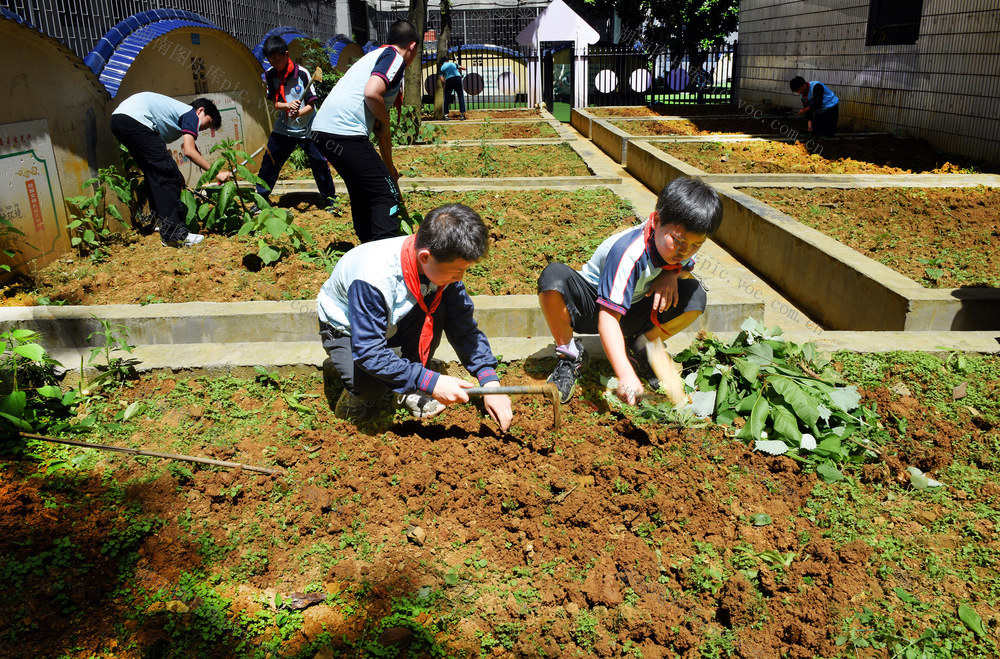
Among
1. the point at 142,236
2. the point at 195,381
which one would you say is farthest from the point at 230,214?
the point at 195,381

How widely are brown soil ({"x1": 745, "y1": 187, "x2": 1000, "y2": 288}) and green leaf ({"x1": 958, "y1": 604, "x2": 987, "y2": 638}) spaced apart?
10.4 ft

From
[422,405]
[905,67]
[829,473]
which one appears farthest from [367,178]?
[905,67]

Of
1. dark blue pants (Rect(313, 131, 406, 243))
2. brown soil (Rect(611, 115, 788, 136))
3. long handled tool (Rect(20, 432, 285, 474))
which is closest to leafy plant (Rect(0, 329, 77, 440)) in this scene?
long handled tool (Rect(20, 432, 285, 474))

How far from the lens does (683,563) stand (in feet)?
7.89

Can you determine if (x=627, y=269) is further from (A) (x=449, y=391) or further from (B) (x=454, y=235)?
(A) (x=449, y=391)

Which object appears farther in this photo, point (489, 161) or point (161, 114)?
point (489, 161)

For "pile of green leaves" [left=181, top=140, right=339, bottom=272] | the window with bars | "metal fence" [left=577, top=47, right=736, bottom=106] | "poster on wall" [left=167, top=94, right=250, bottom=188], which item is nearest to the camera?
"pile of green leaves" [left=181, top=140, right=339, bottom=272]

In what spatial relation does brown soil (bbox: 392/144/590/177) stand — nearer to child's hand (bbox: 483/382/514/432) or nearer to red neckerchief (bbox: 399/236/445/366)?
red neckerchief (bbox: 399/236/445/366)

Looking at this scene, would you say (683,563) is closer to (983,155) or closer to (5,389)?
(5,389)

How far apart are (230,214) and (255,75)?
5.15m

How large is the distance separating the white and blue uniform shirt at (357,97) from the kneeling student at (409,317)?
217 cm

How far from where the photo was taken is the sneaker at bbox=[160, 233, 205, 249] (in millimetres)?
5883

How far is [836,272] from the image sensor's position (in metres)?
5.02

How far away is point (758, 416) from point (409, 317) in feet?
5.24
